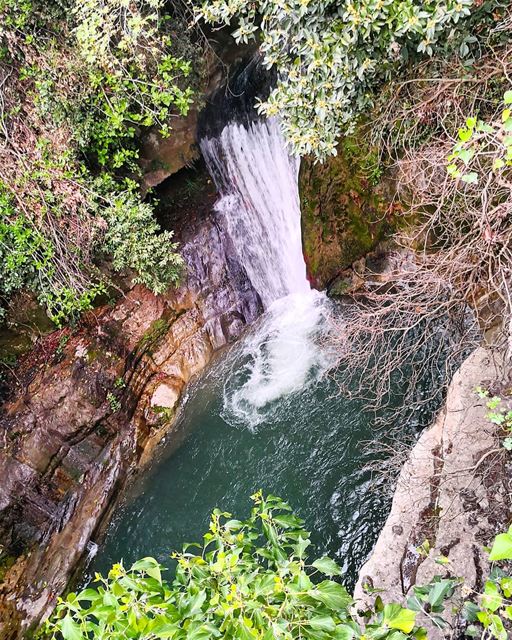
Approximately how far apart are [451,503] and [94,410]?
5.46 m

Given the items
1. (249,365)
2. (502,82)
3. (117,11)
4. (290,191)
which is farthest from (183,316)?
(502,82)

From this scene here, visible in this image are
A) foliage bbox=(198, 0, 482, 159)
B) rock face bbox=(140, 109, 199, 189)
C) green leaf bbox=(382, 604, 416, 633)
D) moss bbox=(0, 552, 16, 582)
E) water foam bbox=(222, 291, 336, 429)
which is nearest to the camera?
green leaf bbox=(382, 604, 416, 633)

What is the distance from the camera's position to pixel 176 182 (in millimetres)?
9078

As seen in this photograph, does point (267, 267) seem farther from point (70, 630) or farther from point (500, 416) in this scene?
point (70, 630)

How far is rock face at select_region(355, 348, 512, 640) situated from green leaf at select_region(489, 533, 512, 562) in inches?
82.1

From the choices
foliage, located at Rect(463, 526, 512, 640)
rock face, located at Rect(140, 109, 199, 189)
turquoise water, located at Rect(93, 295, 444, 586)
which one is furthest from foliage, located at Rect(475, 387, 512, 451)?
rock face, located at Rect(140, 109, 199, 189)

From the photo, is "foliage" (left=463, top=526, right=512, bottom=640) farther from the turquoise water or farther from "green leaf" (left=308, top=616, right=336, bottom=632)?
the turquoise water

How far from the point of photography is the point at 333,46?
167 inches

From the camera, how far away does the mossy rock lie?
22.5ft

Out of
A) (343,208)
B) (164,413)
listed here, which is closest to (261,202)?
(343,208)

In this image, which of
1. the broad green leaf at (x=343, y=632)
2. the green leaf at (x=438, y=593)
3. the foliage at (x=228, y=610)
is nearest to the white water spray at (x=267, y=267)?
the green leaf at (x=438, y=593)

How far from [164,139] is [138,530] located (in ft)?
21.9

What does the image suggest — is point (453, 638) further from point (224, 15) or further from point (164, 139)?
point (164, 139)

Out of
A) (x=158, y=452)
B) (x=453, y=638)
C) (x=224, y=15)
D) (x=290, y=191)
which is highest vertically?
(x=290, y=191)
